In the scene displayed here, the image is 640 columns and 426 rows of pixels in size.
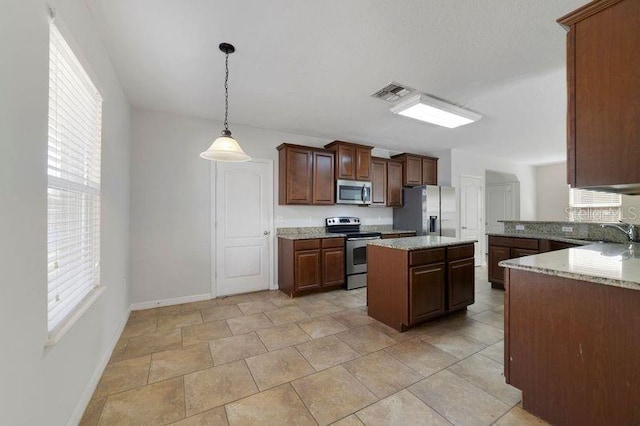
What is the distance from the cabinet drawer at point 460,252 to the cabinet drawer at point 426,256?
10 cm

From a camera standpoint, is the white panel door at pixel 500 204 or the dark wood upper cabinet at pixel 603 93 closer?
the dark wood upper cabinet at pixel 603 93

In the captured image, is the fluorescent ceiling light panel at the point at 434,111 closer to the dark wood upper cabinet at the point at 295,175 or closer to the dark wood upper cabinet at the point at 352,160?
the dark wood upper cabinet at the point at 352,160

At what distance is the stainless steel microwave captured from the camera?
4.64 meters

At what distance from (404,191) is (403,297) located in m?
3.20

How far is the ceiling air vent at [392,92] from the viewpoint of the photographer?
285 cm

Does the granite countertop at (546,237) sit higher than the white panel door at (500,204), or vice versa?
the white panel door at (500,204)

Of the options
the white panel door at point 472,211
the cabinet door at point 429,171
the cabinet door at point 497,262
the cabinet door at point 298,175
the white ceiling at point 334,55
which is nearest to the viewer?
the white ceiling at point 334,55

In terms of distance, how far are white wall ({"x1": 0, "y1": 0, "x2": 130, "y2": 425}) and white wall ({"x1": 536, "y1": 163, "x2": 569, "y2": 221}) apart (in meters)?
9.66

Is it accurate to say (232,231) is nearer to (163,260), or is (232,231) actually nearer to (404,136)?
(163,260)

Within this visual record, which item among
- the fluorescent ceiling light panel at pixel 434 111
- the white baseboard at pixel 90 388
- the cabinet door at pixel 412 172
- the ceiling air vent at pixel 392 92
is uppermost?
the ceiling air vent at pixel 392 92

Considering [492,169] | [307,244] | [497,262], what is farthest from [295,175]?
[492,169]

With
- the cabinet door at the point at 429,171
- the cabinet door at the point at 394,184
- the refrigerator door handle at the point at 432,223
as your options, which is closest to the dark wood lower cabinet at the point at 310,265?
the cabinet door at the point at 394,184

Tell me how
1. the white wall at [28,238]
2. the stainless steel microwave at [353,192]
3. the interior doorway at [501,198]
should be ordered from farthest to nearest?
the interior doorway at [501,198] → the stainless steel microwave at [353,192] → the white wall at [28,238]

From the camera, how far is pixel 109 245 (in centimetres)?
241
